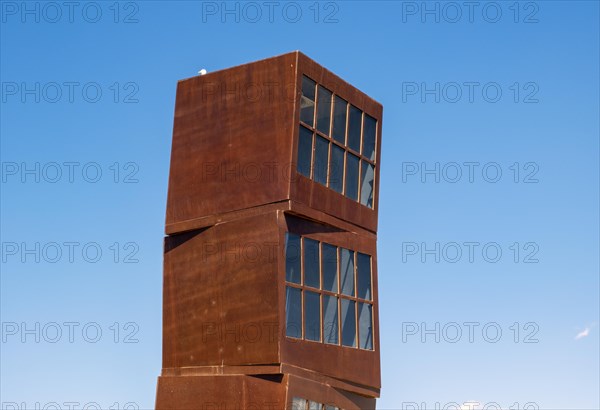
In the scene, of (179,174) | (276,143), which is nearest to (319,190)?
(276,143)

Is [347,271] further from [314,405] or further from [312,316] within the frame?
[314,405]

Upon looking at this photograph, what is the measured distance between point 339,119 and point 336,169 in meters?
0.99

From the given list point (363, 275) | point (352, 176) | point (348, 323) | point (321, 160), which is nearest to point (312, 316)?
point (348, 323)

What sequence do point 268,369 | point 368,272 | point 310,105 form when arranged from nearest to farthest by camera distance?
point 268,369
point 310,105
point 368,272

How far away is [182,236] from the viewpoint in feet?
63.3

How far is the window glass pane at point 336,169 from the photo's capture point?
19500mm

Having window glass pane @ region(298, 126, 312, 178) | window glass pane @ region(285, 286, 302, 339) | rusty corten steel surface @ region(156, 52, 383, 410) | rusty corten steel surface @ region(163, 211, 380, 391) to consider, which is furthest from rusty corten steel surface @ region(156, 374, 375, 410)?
window glass pane @ region(298, 126, 312, 178)

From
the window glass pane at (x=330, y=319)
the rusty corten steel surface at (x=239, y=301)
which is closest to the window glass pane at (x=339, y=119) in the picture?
the rusty corten steel surface at (x=239, y=301)

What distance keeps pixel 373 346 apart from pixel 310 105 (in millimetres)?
4870

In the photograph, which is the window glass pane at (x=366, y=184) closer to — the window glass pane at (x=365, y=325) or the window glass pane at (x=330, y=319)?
the window glass pane at (x=365, y=325)

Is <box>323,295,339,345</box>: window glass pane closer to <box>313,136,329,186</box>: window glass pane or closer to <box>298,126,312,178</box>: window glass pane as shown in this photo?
<box>313,136,329,186</box>: window glass pane

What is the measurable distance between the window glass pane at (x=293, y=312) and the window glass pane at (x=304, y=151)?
2174 mm

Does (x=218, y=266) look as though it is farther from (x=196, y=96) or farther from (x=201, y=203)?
(x=196, y=96)

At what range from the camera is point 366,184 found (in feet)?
Answer: 67.6
